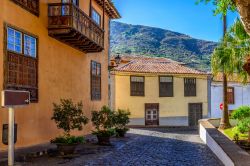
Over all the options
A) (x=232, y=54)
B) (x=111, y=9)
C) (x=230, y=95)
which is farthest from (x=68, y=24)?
(x=230, y=95)

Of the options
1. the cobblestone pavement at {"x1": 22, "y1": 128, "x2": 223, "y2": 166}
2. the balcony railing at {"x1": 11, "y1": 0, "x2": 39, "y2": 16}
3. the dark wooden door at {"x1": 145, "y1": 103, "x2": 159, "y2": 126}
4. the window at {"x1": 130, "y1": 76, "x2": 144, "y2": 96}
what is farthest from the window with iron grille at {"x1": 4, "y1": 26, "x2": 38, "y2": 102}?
the dark wooden door at {"x1": 145, "y1": 103, "x2": 159, "y2": 126}

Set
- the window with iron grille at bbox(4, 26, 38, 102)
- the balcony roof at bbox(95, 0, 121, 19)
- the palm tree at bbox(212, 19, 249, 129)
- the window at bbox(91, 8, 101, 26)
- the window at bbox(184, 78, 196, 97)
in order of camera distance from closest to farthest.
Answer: the window with iron grille at bbox(4, 26, 38, 102), the palm tree at bbox(212, 19, 249, 129), the window at bbox(91, 8, 101, 26), the balcony roof at bbox(95, 0, 121, 19), the window at bbox(184, 78, 196, 97)

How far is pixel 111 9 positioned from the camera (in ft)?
83.5

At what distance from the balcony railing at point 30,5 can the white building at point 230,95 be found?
30.3 meters

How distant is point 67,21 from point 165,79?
82.4 ft

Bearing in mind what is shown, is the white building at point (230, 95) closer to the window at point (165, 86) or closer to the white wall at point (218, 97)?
the white wall at point (218, 97)

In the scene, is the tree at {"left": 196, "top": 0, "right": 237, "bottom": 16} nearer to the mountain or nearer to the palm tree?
the palm tree

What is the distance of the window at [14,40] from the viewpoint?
1303cm

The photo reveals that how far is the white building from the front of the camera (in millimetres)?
42469

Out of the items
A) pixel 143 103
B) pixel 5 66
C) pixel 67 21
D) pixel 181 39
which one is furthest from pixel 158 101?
pixel 181 39

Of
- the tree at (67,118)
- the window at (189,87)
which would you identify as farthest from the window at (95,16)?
the window at (189,87)

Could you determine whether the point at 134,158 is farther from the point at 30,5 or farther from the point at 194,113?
the point at 194,113

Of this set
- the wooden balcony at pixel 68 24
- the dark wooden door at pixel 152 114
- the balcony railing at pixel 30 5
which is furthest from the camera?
the dark wooden door at pixel 152 114

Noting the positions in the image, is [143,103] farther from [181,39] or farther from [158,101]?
[181,39]
